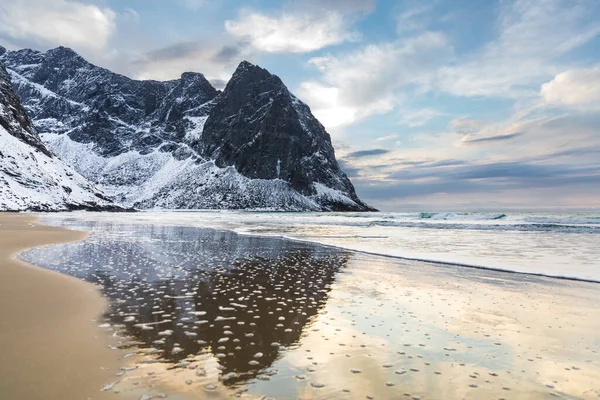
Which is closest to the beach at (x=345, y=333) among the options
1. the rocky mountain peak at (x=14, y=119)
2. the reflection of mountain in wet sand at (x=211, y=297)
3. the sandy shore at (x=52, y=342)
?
the reflection of mountain in wet sand at (x=211, y=297)

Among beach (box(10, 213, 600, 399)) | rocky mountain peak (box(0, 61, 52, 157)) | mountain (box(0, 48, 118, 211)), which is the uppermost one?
rocky mountain peak (box(0, 61, 52, 157))

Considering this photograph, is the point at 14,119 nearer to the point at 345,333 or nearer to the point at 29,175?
the point at 29,175

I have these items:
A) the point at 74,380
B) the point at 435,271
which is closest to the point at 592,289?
the point at 435,271

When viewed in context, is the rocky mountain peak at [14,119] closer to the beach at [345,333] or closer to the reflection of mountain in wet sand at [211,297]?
the reflection of mountain in wet sand at [211,297]

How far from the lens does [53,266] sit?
49.3 ft

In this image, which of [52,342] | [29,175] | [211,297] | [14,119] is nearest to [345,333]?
[211,297]

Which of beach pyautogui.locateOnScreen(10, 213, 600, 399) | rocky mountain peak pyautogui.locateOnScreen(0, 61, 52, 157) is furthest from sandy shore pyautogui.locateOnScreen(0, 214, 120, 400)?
rocky mountain peak pyautogui.locateOnScreen(0, 61, 52, 157)

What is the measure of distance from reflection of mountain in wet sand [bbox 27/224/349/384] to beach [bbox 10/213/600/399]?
0.16 ft

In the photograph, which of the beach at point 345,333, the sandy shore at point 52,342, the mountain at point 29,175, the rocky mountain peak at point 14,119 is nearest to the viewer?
the sandy shore at point 52,342

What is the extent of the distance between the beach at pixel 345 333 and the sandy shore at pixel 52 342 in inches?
12.2

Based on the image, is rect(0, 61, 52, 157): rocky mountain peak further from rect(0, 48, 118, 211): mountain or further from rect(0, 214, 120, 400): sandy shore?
rect(0, 214, 120, 400): sandy shore

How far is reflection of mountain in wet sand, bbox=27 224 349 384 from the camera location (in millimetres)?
6832

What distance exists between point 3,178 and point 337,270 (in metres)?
111

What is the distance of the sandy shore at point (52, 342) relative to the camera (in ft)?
16.7
